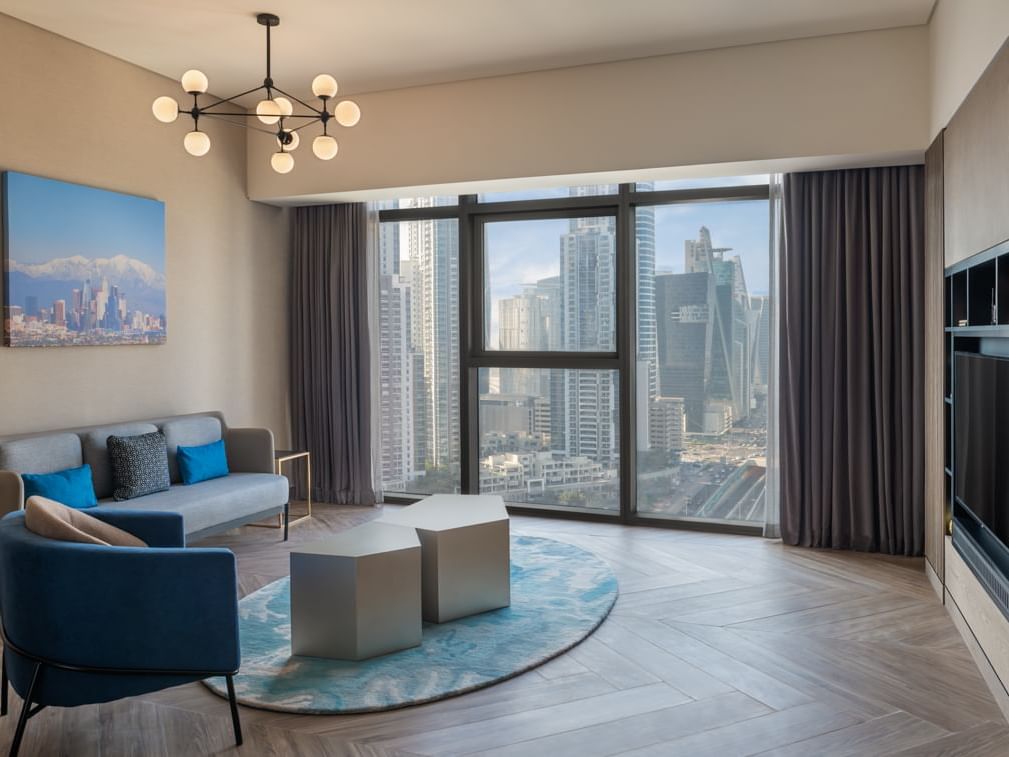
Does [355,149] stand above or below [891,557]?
above

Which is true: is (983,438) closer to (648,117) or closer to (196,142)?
(648,117)

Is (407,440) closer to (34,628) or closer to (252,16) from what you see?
(252,16)

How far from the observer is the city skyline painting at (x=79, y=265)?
4.34 meters

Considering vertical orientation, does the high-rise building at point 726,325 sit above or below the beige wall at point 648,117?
below

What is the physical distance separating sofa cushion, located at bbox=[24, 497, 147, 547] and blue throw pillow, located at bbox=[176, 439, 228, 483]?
204 centimetres

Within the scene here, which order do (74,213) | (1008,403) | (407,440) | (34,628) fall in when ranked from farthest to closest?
(407,440) → (74,213) → (1008,403) → (34,628)

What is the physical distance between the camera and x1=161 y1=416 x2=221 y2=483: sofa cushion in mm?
5059

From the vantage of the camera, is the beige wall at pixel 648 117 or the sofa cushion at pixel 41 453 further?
the beige wall at pixel 648 117

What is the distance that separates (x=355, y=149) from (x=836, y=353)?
347 centimetres

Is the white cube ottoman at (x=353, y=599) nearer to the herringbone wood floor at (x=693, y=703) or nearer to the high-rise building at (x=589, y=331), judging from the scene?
the herringbone wood floor at (x=693, y=703)

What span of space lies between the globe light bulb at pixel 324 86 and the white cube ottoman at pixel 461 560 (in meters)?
2.04

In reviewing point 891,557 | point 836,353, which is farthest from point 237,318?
point 891,557

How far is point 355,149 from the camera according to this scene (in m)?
5.73

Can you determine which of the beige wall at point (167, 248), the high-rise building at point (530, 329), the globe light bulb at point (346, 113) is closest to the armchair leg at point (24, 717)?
the beige wall at point (167, 248)
